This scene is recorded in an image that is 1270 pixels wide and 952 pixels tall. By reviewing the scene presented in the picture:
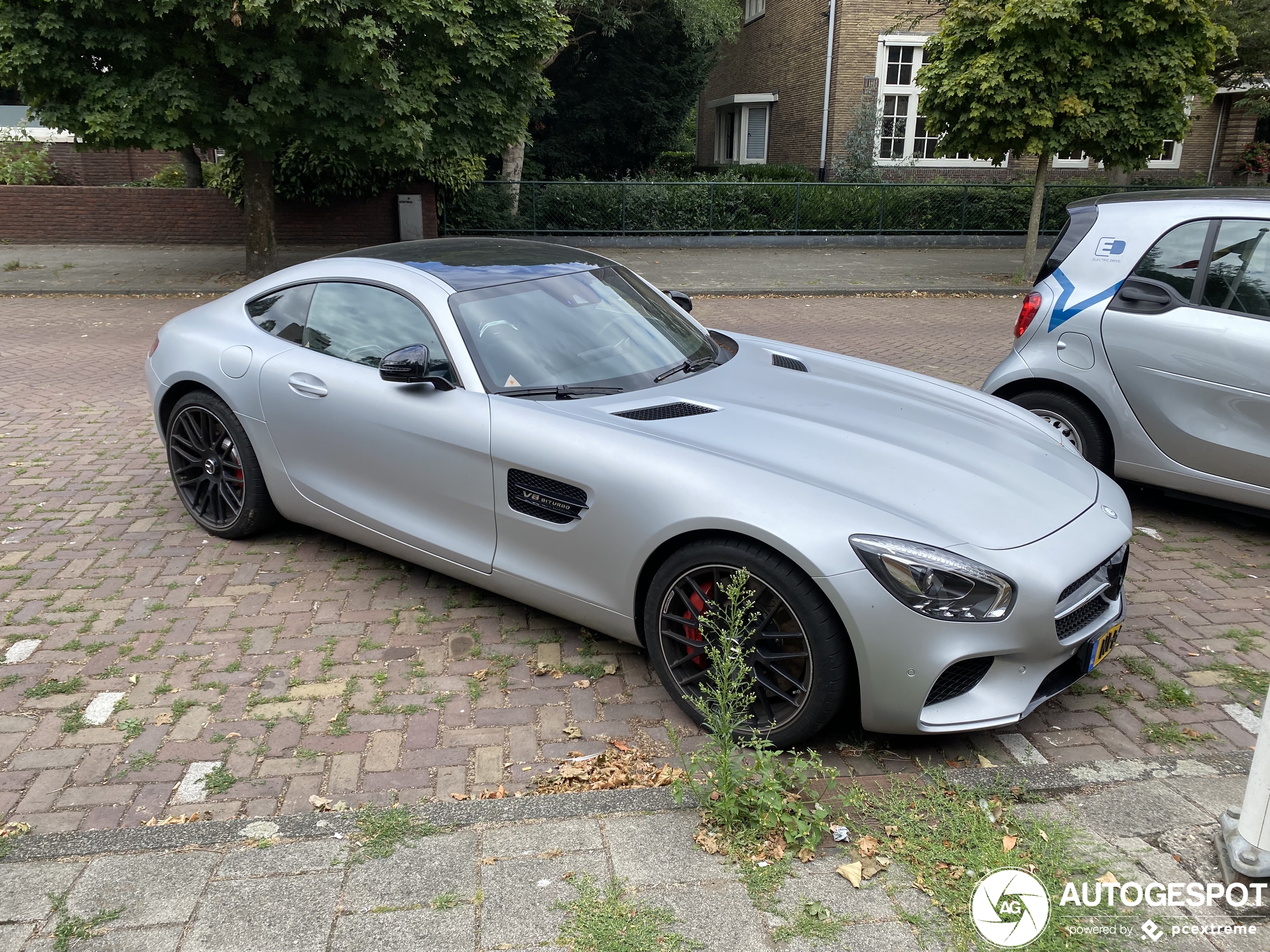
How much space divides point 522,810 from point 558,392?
66.2 inches

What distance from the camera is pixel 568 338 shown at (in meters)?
4.23

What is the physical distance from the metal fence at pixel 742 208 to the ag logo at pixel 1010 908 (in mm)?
18362

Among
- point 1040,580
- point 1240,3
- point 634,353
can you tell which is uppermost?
point 1240,3

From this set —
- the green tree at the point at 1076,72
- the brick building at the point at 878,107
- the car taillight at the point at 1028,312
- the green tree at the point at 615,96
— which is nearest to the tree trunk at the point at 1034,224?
the green tree at the point at 1076,72

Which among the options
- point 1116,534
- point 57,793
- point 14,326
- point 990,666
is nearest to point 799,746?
point 990,666

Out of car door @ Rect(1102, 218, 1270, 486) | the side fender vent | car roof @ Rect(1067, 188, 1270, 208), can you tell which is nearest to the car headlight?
the side fender vent

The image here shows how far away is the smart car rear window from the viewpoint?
5.78 meters

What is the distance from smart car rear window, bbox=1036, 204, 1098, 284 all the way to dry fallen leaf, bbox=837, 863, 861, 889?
13.7 feet

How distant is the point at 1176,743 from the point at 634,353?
2577 mm

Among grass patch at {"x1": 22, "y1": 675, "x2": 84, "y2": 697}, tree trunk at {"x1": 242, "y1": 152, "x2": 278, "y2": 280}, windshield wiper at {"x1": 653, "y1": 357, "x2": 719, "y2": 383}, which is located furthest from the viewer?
tree trunk at {"x1": 242, "y1": 152, "x2": 278, "y2": 280}

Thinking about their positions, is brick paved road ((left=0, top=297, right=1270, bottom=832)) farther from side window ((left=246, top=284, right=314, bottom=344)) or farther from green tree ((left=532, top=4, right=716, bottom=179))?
green tree ((left=532, top=4, right=716, bottom=179))

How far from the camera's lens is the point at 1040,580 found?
3.07m

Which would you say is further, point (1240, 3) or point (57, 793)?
point (1240, 3)

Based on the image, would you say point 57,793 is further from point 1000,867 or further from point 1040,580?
point 1040,580
